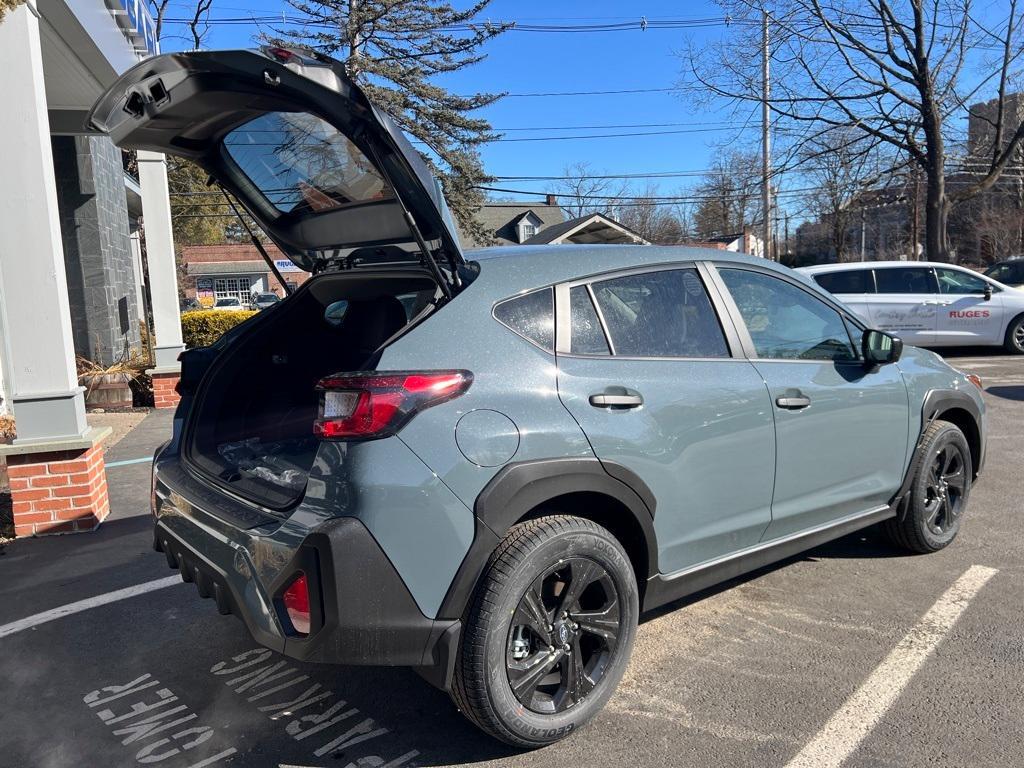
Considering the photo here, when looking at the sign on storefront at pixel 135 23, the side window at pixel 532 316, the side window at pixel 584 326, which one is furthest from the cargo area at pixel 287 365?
the sign on storefront at pixel 135 23

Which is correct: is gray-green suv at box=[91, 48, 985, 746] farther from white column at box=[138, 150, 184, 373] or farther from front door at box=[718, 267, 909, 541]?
white column at box=[138, 150, 184, 373]

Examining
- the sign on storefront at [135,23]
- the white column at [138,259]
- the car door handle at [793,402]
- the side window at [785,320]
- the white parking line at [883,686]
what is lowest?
the white parking line at [883,686]

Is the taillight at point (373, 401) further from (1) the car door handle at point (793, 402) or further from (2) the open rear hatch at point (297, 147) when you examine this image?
(1) the car door handle at point (793, 402)

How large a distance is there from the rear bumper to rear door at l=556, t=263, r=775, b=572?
83 centimetres

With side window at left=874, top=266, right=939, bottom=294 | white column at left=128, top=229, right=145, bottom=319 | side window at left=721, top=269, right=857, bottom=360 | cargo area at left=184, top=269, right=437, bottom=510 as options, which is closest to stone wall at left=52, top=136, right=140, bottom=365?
white column at left=128, top=229, right=145, bottom=319

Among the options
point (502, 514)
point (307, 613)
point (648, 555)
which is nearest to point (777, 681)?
point (648, 555)

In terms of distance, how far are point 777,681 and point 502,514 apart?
4.82 feet

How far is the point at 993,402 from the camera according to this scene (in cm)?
898

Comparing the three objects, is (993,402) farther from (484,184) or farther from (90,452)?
(484,184)

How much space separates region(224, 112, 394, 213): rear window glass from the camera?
2.90 metres

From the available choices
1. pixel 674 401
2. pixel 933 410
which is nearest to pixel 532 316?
pixel 674 401

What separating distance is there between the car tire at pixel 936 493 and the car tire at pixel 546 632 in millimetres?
2118

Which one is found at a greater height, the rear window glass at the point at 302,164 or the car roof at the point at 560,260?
the rear window glass at the point at 302,164

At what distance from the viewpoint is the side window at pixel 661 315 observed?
10.00 feet
